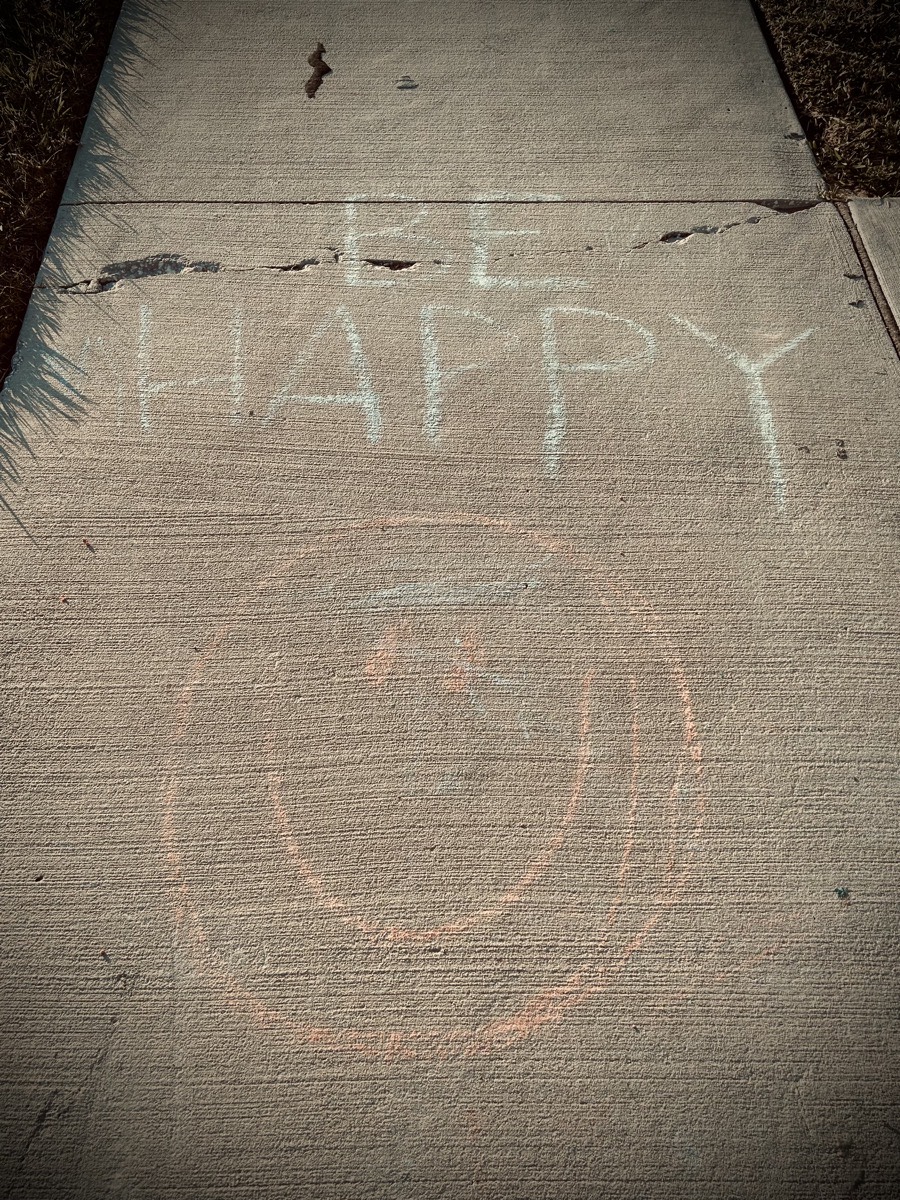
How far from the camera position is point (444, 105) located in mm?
3428

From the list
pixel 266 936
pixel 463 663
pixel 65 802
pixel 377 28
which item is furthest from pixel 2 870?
pixel 377 28

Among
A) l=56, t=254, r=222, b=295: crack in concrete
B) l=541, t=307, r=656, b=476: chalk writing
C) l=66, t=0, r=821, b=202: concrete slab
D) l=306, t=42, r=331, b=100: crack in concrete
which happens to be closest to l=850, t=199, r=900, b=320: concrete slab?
l=66, t=0, r=821, b=202: concrete slab

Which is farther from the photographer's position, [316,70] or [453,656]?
[316,70]

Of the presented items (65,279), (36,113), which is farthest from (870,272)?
(36,113)

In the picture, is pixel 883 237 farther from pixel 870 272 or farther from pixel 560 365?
pixel 560 365

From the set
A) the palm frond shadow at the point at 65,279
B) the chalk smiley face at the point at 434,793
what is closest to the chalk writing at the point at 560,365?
the chalk smiley face at the point at 434,793

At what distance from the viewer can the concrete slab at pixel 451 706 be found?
175 centimetres

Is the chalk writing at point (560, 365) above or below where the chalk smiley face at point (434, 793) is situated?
above

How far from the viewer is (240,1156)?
171cm

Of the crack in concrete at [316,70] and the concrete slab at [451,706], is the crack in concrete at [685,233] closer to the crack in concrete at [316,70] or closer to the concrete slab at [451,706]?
the concrete slab at [451,706]

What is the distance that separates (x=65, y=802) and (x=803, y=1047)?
63.3 inches

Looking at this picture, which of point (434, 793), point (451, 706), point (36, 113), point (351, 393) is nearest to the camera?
point (434, 793)

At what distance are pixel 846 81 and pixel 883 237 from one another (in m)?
0.95

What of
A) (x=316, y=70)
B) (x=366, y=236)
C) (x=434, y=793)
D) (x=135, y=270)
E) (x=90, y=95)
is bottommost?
(x=434, y=793)
